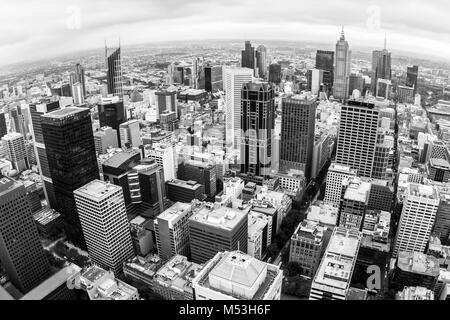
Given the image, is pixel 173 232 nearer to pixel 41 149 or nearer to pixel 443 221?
pixel 41 149

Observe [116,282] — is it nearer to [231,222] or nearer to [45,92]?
[231,222]

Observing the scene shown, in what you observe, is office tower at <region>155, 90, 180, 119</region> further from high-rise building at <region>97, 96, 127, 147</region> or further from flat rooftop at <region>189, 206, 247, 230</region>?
flat rooftop at <region>189, 206, 247, 230</region>

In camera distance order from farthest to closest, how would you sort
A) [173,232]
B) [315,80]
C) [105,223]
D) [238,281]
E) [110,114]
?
[315,80] → [110,114] → [173,232] → [105,223] → [238,281]

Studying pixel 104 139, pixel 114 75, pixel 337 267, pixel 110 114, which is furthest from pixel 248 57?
pixel 337 267

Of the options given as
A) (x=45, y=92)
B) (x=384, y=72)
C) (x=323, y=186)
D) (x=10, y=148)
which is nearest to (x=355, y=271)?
(x=323, y=186)

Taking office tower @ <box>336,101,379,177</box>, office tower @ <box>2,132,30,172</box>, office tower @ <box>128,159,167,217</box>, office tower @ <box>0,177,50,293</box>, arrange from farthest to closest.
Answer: office tower @ <box>2,132,30,172</box> < office tower @ <box>336,101,379,177</box> < office tower @ <box>128,159,167,217</box> < office tower @ <box>0,177,50,293</box>

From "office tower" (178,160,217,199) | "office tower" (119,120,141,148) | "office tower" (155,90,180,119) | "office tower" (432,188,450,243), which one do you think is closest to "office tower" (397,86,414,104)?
"office tower" (432,188,450,243)

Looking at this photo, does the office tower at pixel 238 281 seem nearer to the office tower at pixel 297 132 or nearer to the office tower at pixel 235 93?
the office tower at pixel 297 132
